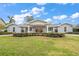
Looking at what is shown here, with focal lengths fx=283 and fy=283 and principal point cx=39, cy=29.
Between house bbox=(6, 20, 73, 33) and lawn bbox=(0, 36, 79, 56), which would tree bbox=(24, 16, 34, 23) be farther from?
lawn bbox=(0, 36, 79, 56)

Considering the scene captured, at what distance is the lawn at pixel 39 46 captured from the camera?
305 inches

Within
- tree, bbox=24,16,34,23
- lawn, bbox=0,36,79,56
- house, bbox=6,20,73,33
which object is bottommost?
lawn, bbox=0,36,79,56

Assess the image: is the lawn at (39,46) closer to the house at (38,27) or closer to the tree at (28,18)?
the house at (38,27)

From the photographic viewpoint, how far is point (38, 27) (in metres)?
8.14

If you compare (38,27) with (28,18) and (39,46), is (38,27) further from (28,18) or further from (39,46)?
(39,46)

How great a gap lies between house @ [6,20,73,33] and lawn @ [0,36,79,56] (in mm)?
210

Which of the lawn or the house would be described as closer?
the lawn

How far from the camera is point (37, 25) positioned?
26.8ft

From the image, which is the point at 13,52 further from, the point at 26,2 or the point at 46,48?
the point at 26,2

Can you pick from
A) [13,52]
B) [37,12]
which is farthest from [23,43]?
[37,12]

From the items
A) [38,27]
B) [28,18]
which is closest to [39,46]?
[38,27]

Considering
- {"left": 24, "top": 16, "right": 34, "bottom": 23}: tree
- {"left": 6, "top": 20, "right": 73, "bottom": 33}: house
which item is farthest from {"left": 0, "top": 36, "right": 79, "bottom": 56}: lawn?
{"left": 24, "top": 16, "right": 34, "bottom": 23}: tree

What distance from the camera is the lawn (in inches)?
305

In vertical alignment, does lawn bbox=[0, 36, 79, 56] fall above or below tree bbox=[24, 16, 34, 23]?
below
